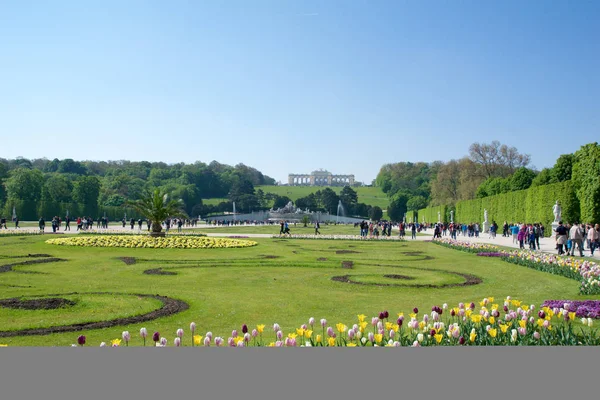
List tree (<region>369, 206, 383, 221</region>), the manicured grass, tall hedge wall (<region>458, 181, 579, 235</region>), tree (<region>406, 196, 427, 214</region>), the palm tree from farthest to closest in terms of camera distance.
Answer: tree (<region>369, 206, 383, 221</region>), tree (<region>406, 196, 427, 214</region>), tall hedge wall (<region>458, 181, 579, 235</region>), the palm tree, the manicured grass

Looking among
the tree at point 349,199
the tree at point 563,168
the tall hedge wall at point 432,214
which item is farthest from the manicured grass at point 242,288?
the tree at point 349,199

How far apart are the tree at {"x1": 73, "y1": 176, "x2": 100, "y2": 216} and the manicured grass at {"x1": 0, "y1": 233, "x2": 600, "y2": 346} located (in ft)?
213

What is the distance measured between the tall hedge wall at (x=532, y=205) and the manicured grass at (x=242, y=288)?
62.8 feet

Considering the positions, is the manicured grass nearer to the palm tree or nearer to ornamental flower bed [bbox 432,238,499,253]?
ornamental flower bed [bbox 432,238,499,253]

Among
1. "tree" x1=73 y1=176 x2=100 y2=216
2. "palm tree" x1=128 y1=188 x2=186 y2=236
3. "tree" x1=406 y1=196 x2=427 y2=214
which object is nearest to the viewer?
"palm tree" x1=128 y1=188 x2=186 y2=236

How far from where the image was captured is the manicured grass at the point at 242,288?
795 cm

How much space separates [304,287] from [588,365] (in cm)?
732

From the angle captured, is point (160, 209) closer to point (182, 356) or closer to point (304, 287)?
point (304, 287)

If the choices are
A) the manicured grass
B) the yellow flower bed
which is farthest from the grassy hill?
the manicured grass

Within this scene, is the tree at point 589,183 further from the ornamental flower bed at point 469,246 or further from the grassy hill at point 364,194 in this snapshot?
the grassy hill at point 364,194

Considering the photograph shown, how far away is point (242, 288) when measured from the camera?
37.4 ft

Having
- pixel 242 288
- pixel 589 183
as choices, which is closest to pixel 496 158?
pixel 589 183

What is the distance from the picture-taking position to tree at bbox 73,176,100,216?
81.5 m

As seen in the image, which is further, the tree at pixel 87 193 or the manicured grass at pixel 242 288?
the tree at pixel 87 193
